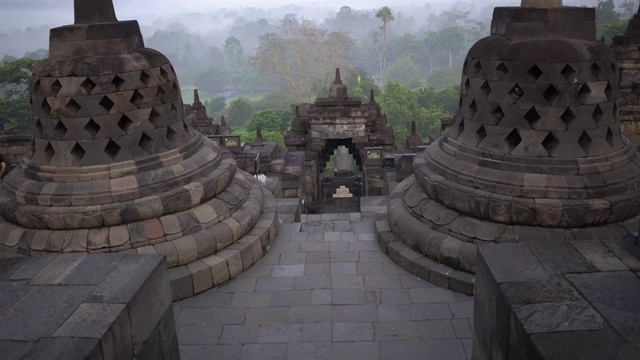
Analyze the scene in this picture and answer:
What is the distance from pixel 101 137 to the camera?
6094 mm

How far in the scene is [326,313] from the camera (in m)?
5.45

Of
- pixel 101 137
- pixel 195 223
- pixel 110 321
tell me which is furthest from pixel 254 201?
pixel 110 321

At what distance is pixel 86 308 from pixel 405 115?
36.9m

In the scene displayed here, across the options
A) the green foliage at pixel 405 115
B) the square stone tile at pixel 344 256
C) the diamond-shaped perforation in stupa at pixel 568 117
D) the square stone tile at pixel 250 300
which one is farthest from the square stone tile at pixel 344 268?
the green foliage at pixel 405 115

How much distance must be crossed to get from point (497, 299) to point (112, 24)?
532 centimetres

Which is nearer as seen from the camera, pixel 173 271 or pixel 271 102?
pixel 173 271

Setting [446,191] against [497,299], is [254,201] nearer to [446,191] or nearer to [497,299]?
[446,191]

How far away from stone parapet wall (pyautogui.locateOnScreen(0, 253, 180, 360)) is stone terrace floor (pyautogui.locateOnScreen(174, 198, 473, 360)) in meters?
1.05

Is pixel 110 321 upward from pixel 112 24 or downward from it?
downward

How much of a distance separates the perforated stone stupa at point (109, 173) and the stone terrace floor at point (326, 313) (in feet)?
1.56

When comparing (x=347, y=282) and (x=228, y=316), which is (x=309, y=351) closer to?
(x=228, y=316)

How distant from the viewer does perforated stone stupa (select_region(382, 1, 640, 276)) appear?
5.66 meters

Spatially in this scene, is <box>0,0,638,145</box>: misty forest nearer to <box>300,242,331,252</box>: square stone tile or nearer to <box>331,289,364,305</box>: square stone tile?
<box>300,242,331,252</box>: square stone tile

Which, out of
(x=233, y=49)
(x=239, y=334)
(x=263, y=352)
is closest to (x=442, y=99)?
(x=239, y=334)
